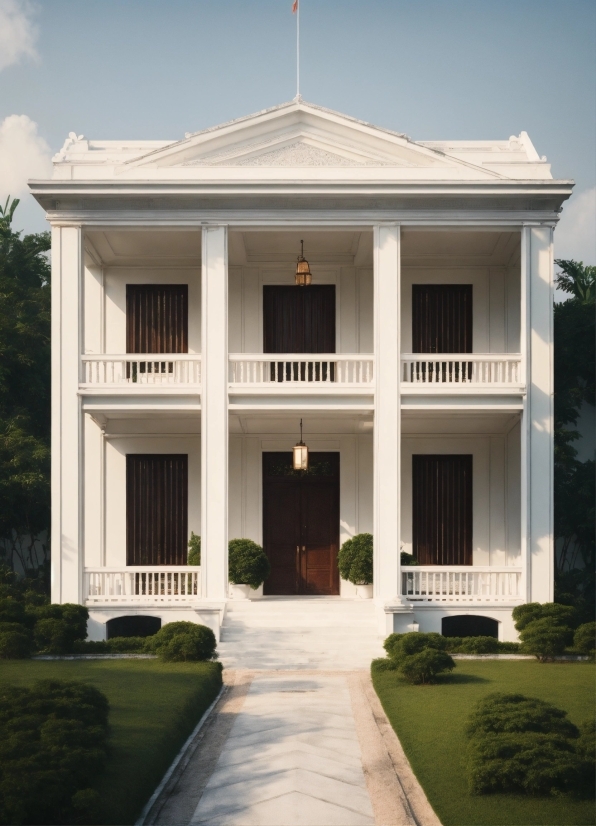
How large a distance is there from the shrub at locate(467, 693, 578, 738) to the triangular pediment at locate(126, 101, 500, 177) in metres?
12.4

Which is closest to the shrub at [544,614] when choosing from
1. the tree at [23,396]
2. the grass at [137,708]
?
the grass at [137,708]

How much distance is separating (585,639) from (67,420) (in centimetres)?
1045

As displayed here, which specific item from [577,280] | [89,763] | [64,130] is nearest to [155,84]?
[64,130]

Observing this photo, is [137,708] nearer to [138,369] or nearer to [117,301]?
[138,369]

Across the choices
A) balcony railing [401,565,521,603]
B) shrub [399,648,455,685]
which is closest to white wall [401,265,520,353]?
balcony railing [401,565,521,603]

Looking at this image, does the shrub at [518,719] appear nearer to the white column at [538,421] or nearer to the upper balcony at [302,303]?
the white column at [538,421]

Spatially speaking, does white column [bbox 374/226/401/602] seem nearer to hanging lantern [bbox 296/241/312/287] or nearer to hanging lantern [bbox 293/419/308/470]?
hanging lantern [bbox 296/241/312/287]

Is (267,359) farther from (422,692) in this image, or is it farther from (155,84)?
(422,692)

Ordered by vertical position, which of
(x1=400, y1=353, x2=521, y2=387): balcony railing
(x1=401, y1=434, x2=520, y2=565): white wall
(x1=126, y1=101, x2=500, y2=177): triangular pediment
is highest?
(x1=126, y1=101, x2=500, y2=177): triangular pediment

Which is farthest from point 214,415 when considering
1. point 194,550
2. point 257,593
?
point 257,593

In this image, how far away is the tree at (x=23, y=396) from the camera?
24422 mm

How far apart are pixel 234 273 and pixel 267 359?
335cm

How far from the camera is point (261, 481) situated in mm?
23656

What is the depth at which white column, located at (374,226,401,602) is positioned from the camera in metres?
20.4
